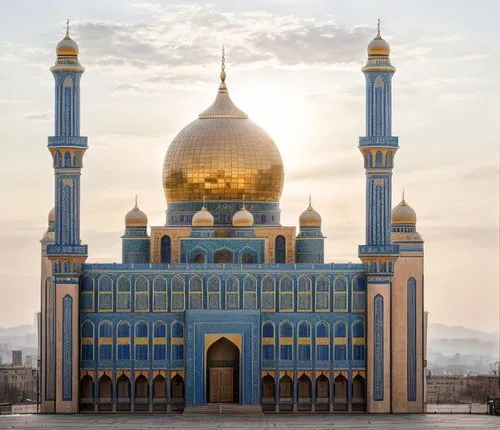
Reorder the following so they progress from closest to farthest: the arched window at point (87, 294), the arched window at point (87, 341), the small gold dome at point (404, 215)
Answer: the arched window at point (87, 341), the arched window at point (87, 294), the small gold dome at point (404, 215)

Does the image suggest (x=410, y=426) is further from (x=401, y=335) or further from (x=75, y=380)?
(x=75, y=380)

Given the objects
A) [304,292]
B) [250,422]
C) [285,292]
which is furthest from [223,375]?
[250,422]

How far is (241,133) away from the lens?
7300 cm


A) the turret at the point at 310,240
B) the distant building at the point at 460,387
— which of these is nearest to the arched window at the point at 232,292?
the turret at the point at 310,240

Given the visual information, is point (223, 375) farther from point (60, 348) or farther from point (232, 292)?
point (60, 348)

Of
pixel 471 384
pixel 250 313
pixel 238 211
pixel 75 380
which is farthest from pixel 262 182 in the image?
pixel 471 384

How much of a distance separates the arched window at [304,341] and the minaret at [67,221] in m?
8.78

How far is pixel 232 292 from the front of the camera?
67312mm

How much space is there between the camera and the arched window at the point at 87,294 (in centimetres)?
6719

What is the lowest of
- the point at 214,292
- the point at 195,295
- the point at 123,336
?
the point at 123,336

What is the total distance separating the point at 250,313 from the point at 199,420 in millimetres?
5640

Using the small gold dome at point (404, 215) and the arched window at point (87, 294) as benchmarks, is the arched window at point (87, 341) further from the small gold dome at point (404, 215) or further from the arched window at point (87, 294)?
the small gold dome at point (404, 215)

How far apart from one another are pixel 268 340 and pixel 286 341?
71 cm

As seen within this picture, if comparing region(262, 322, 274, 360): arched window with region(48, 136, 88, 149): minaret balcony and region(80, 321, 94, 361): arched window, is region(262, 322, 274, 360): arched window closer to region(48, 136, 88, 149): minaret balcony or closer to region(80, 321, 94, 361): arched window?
region(80, 321, 94, 361): arched window
